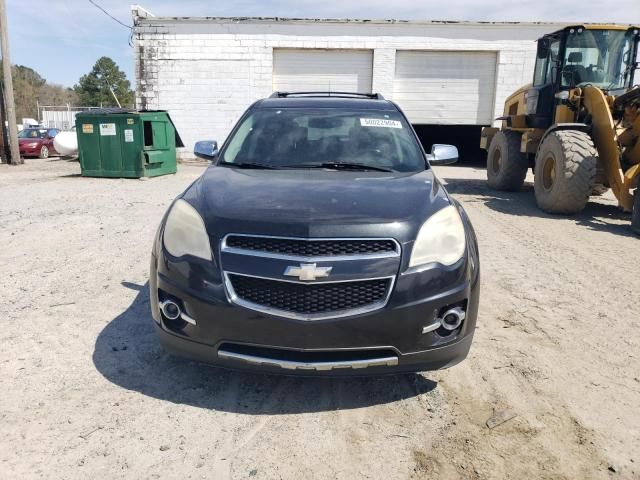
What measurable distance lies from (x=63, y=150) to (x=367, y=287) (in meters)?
18.7

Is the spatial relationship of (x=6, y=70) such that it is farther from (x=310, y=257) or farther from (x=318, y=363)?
(x=318, y=363)

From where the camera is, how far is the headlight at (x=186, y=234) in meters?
2.71

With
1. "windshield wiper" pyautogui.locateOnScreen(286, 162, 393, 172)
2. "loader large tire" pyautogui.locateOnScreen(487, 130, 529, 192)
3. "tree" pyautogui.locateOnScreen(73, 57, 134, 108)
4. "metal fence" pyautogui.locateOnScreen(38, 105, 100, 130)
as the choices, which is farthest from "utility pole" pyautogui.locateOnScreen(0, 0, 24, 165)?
"tree" pyautogui.locateOnScreen(73, 57, 134, 108)

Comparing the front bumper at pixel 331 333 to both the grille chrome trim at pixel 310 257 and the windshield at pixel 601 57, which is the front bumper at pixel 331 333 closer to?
the grille chrome trim at pixel 310 257

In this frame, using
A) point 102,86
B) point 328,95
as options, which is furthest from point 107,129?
point 102,86

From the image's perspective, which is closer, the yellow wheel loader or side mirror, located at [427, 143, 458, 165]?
side mirror, located at [427, 143, 458, 165]

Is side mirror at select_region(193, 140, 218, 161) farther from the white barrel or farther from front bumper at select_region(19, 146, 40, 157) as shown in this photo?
front bumper at select_region(19, 146, 40, 157)

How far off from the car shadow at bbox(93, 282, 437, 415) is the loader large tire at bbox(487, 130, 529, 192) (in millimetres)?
8856

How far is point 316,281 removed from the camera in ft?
8.27

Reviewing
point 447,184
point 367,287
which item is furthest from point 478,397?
point 447,184

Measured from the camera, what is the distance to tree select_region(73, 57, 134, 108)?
65.7 metres

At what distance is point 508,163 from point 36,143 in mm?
17779

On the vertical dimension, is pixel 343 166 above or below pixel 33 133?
above

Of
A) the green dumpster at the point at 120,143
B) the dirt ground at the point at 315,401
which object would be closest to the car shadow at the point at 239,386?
the dirt ground at the point at 315,401
